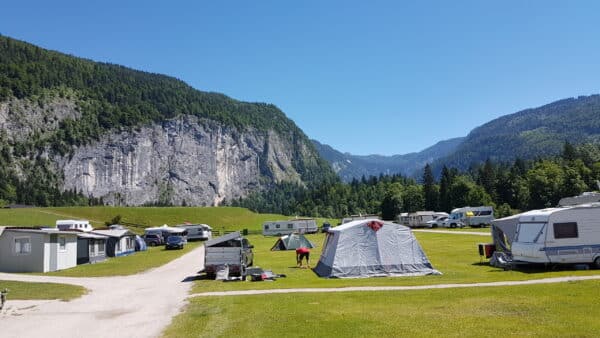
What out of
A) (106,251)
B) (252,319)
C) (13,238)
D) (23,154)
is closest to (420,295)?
(252,319)

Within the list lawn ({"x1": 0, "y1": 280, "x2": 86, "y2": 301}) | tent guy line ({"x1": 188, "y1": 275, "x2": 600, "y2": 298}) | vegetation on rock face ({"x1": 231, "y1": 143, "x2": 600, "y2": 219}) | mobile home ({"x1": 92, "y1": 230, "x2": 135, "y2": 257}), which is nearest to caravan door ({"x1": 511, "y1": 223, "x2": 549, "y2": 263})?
tent guy line ({"x1": 188, "y1": 275, "x2": 600, "y2": 298})

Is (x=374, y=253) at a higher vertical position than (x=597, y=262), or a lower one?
higher

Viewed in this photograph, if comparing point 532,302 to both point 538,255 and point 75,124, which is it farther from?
point 75,124

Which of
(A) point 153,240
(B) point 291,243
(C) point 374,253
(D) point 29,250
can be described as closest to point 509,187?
(B) point 291,243

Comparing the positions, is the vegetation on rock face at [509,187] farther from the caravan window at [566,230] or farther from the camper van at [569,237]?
the caravan window at [566,230]

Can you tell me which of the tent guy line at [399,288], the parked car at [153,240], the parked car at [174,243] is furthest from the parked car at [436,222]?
the tent guy line at [399,288]

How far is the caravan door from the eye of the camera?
72.0ft

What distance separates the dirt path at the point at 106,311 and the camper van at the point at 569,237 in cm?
1600

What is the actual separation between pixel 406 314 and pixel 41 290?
16.9 meters

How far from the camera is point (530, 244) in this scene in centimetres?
2252

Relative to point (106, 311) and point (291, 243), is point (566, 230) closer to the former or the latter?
point (106, 311)

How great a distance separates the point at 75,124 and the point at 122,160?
74.5 ft

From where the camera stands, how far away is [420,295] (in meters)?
16.4

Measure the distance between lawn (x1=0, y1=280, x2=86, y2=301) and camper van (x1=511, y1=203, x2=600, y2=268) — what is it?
20.5 meters
